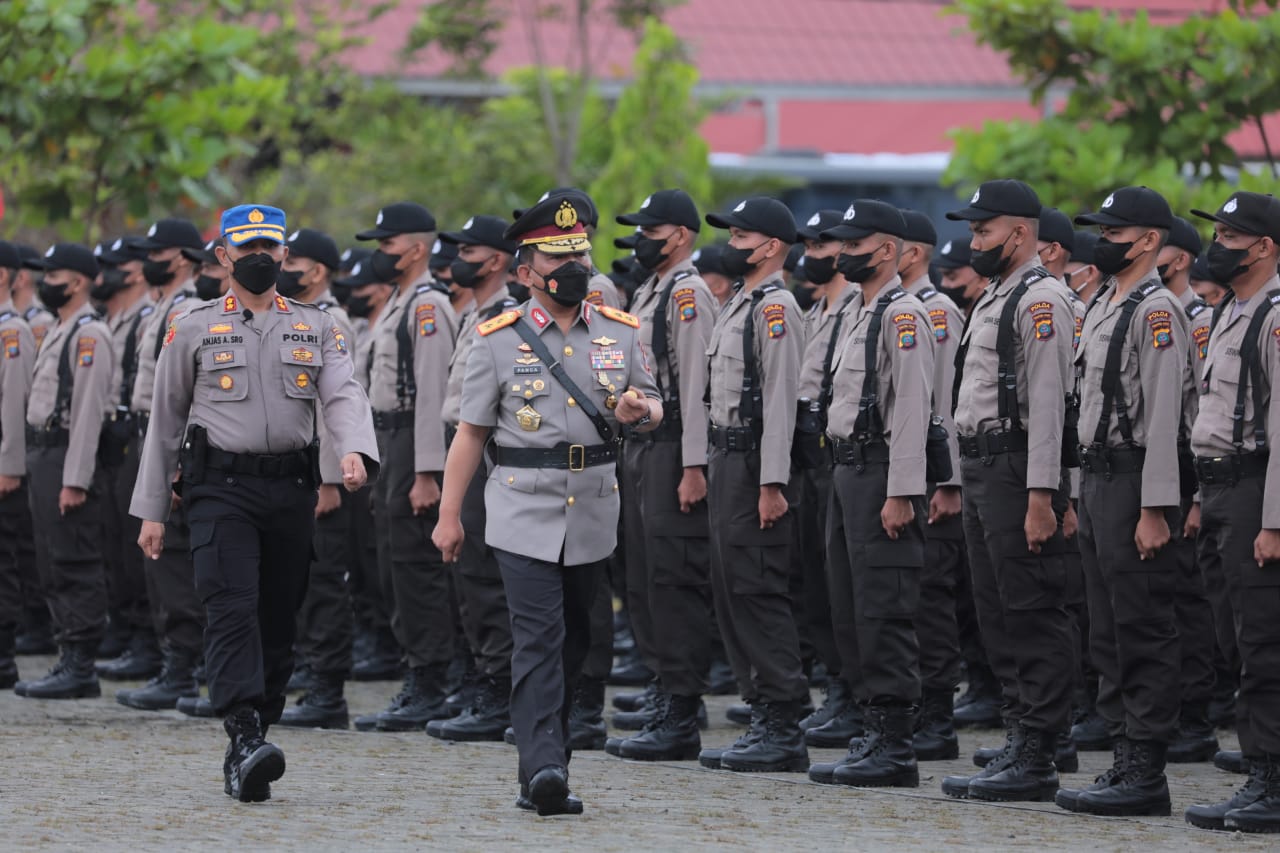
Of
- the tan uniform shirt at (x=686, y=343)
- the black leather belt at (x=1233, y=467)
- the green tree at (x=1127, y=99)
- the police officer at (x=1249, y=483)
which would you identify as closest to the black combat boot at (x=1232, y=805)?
the police officer at (x=1249, y=483)

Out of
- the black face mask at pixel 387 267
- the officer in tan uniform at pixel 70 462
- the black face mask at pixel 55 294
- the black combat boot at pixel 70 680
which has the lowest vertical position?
the black combat boot at pixel 70 680

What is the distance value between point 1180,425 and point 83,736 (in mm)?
5304

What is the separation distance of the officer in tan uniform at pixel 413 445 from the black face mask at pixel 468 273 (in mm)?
141

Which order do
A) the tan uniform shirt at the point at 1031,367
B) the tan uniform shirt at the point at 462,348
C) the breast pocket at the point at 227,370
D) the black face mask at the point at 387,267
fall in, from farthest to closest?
the black face mask at the point at 387,267 → the tan uniform shirt at the point at 462,348 → the tan uniform shirt at the point at 1031,367 → the breast pocket at the point at 227,370

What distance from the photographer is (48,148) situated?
13836mm

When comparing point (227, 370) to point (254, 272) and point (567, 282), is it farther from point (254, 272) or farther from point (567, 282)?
point (567, 282)

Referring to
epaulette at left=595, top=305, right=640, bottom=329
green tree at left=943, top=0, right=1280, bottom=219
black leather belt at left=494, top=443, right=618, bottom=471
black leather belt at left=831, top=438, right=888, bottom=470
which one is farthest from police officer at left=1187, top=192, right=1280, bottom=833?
green tree at left=943, top=0, right=1280, bottom=219

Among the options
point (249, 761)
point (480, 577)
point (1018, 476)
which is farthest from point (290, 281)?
point (1018, 476)

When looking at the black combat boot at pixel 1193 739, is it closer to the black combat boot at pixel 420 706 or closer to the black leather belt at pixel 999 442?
the black leather belt at pixel 999 442

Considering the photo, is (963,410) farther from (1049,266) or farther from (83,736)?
(83,736)

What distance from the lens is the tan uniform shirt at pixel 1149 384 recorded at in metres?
7.86

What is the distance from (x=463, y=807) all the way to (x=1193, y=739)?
361 cm

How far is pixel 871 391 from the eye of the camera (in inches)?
344

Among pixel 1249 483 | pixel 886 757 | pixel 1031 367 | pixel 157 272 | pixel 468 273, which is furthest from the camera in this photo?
pixel 157 272
